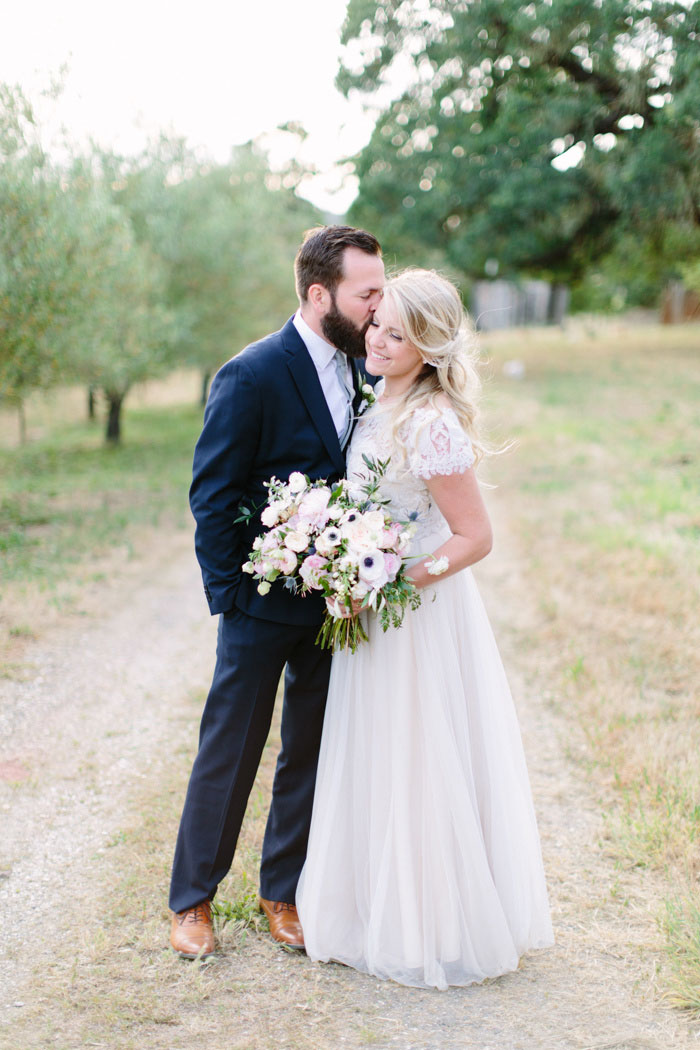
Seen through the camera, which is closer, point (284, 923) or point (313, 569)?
point (313, 569)

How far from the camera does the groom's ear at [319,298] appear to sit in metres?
3.04

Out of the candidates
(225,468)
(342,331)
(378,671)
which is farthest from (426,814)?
(342,331)

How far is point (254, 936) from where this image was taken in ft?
10.9

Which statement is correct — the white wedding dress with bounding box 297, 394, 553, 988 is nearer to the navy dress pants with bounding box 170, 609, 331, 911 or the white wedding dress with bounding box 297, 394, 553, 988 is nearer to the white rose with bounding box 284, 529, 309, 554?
the navy dress pants with bounding box 170, 609, 331, 911

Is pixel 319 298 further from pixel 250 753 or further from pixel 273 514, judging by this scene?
pixel 250 753

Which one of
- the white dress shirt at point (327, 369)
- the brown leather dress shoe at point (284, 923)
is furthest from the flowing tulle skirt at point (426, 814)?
the white dress shirt at point (327, 369)

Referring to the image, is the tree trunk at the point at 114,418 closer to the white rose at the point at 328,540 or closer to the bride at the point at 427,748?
the bride at the point at 427,748

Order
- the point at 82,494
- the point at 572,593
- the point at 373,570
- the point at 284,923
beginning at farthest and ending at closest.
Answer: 1. the point at 82,494
2. the point at 572,593
3. the point at 284,923
4. the point at 373,570

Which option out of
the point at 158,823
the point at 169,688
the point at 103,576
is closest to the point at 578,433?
the point at 103,576

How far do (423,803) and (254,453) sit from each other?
134 cm

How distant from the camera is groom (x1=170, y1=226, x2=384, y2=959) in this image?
2.96 metres

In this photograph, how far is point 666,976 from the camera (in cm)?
303

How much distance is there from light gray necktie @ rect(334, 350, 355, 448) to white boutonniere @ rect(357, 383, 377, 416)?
0.12 ft

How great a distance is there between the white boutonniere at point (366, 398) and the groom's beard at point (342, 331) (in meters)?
0.14
